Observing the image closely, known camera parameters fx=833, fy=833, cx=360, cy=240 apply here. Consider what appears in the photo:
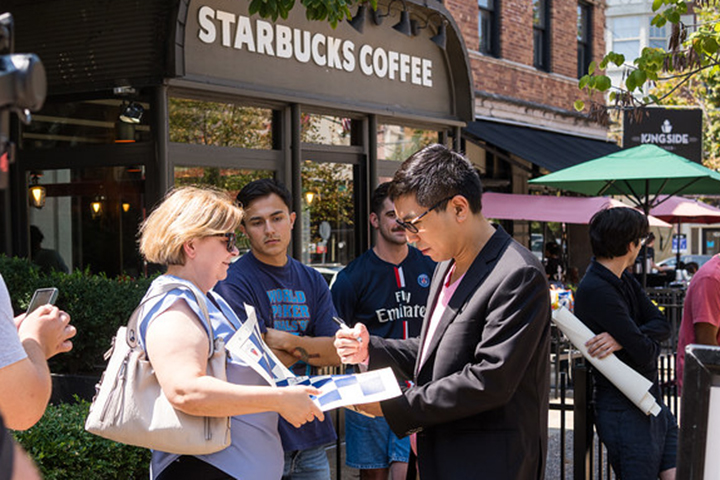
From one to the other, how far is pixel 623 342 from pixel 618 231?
0.54 m

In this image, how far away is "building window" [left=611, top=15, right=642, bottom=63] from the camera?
43.3m

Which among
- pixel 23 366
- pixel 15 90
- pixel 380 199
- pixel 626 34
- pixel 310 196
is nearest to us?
pixel 15 90

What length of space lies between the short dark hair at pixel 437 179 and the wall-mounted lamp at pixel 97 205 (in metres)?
5.82

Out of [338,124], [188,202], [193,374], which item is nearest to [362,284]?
[188,202]

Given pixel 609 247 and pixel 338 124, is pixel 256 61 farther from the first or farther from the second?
pixel 609 247

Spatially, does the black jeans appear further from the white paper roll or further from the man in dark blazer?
the white paper roll

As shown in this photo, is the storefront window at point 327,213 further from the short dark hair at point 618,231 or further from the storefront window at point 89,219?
the short dark hair at point 618,231

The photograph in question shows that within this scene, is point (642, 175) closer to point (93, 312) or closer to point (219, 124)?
point (219, 124)

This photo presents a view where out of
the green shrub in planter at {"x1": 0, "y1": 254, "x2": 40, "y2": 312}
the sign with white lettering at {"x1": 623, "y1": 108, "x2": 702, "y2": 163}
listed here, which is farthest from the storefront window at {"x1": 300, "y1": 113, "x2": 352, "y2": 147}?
the sign with white lettering at {"x1": 623, "y1": 108, "x2": 702, "y2": 163}

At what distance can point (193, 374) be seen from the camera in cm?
249

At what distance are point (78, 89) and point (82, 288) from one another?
232 centimetres

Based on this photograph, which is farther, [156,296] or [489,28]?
[489,28]

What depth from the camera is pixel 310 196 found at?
9.66 meters

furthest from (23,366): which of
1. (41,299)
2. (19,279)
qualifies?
(19,279)
